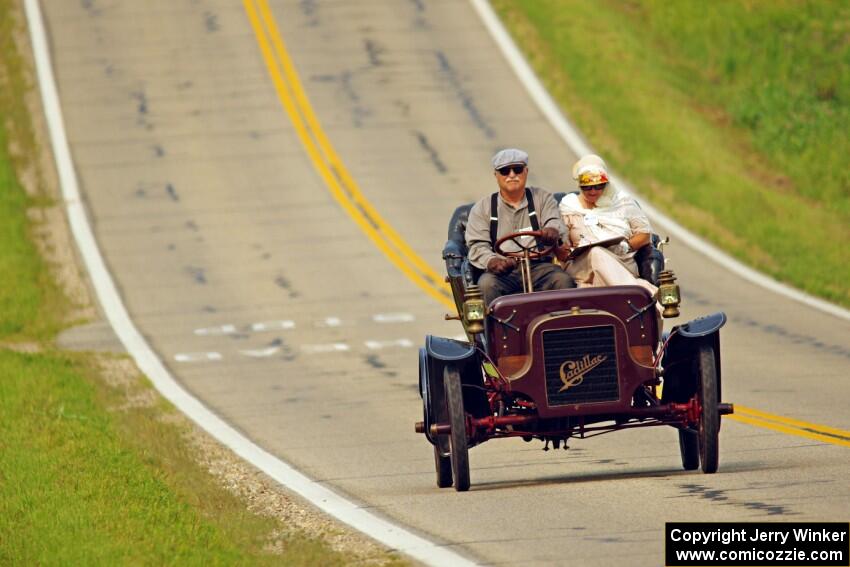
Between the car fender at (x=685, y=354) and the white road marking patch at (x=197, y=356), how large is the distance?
9832 millimetres

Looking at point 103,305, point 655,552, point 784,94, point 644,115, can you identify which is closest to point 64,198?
point 103,305

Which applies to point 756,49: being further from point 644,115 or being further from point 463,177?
point 463,177

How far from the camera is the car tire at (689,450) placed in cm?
1193

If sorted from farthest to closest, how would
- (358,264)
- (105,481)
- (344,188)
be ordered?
(344,188) → (358,264) → (105,481)

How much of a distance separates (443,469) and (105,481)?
242cm

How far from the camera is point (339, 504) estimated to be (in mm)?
11156

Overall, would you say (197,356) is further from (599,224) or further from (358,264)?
(599,224)

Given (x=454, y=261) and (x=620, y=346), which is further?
(x=454, y=261)

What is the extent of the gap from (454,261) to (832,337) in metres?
9.21

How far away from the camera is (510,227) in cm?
1223

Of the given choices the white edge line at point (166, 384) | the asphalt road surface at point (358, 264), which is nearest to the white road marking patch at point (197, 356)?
the asphalt road surface at point (358, 264)

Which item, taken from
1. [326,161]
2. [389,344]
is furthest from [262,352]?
[326,161]

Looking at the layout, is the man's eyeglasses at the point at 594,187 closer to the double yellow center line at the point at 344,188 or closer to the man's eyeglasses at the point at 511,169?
the man's eyeglasses at the point at 511,169

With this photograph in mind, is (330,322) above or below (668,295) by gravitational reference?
below
